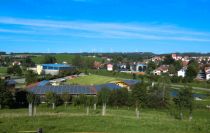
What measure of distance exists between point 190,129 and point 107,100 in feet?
77.9

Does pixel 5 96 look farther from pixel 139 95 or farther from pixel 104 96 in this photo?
pixel 139 95

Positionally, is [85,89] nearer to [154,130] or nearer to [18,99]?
[18,99]

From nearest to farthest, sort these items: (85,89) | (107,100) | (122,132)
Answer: (122,132), (107,100), (85,89)

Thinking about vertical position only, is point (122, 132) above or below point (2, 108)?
above

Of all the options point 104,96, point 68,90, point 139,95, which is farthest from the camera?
point 68,90

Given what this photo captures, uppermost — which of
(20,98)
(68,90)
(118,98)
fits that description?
(68,90)

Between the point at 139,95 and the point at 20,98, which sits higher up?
the point at 139,95

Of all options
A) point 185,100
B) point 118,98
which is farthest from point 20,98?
point 185,100

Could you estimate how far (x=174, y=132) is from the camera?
17.0m

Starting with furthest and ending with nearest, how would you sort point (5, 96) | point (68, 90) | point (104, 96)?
1. point (68, 90)
2. point (104, 96)
3. point (5, 96)

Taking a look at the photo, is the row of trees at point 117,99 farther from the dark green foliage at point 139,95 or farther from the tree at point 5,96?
the tree at point 5,96

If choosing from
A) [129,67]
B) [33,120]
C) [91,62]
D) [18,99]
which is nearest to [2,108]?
[18,99]

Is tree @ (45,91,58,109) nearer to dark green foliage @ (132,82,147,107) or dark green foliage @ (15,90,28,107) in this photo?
dark green foliage @ (15,90,28,107)

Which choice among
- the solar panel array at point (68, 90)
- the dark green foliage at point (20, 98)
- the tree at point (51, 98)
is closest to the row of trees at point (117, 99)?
the tree at point (51, 98)
